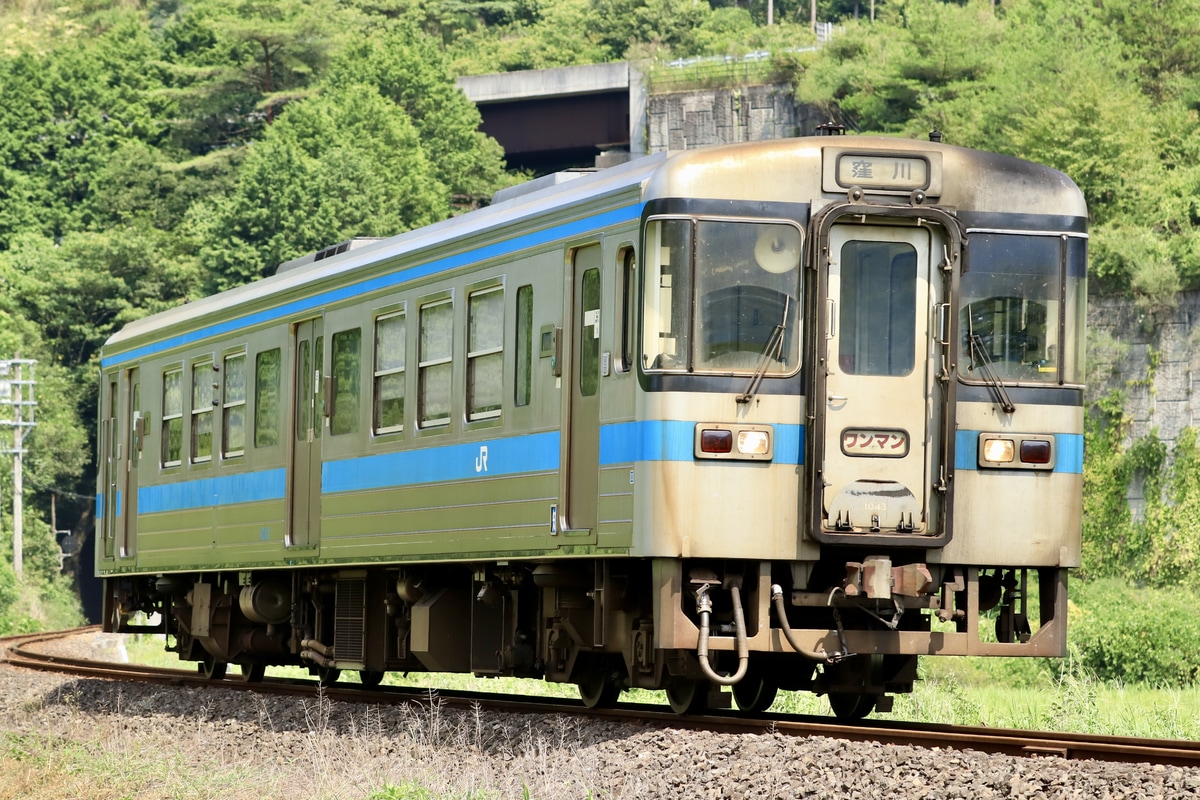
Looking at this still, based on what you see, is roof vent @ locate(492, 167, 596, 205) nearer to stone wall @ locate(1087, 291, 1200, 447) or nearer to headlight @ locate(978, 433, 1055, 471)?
headlight @ locate(978, 433, 1055, 471)

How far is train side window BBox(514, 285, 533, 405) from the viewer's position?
12.3 metres

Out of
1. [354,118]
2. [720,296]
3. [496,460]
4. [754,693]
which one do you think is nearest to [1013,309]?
[720,296]

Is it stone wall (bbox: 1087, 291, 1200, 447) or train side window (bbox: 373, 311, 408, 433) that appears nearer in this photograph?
train side window (bbox: 373, 311, 408, 433)

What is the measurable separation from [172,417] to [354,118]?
53.5m

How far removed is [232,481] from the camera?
16812 mm

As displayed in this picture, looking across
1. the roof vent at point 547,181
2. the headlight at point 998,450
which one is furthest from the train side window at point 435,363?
the headlight at point 998,450

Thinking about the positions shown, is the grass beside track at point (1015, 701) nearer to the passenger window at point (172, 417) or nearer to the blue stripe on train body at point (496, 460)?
the blue stripe on train body at point (496, 460)

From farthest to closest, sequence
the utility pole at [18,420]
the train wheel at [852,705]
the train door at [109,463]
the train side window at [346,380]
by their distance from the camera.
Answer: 1. the utility pole at [18,420]
2. the train door at [109,463]
3. the train side window at [346,380]
4. the train wheel at [852,705]

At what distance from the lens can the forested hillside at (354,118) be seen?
126 feet

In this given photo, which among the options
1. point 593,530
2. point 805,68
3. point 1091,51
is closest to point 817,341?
point 593,530

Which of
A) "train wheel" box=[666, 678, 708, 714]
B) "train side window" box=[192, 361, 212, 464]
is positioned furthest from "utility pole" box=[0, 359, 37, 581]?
"train wheel" box=[666, 678, 708, 714]

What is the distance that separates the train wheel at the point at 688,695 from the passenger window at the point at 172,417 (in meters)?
7.60

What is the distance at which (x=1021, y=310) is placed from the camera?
1133 centimetres

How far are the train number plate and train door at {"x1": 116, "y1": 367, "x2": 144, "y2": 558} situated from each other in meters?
10.1
